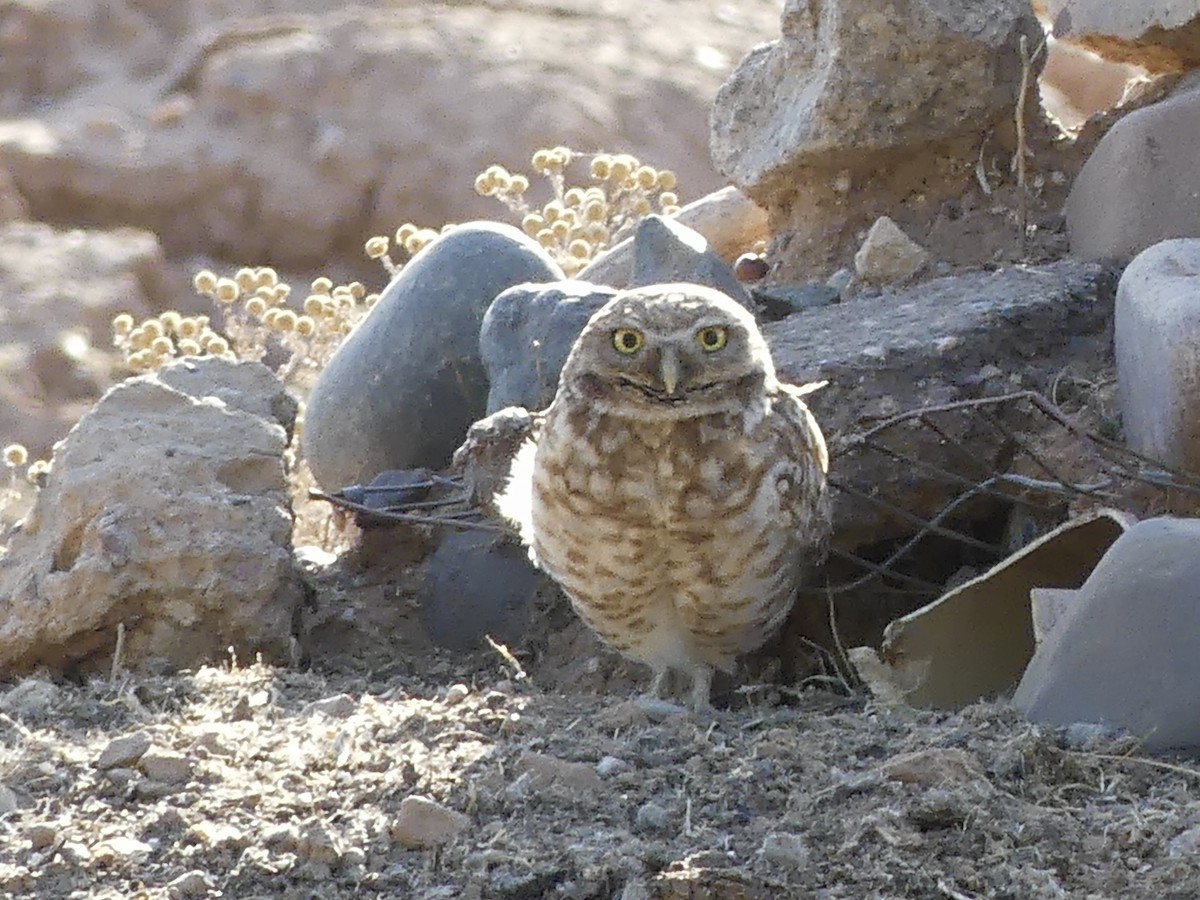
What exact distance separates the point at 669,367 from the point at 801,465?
43 cm

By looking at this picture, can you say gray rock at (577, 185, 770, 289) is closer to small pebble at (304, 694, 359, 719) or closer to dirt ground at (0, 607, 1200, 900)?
small pebble at (304, 694, 359, 719)

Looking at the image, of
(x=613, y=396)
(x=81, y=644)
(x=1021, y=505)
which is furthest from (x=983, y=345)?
(x=81, y=644)

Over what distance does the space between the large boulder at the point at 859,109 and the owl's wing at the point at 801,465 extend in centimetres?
155

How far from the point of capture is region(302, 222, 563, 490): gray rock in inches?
219

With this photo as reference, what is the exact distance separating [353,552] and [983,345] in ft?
5.62

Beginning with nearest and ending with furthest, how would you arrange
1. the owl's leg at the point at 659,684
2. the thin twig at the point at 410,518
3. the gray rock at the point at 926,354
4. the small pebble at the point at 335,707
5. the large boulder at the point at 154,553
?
1. the small pebble at the point at 335,707
2. the owl's leg at the point at 659,684
3. the large boulder at the point at 154,553
4. the gray rock at the point at 926,354
5. the thin twig at the point at 410,518

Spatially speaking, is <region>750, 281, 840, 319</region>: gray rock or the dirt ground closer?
the dirt ground

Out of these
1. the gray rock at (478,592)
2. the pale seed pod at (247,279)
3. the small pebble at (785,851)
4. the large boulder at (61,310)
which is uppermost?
the small pebble at (785,851)

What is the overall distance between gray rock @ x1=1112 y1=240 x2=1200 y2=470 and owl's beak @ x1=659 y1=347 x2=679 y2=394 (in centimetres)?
105

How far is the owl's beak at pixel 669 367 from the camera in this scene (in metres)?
3.99

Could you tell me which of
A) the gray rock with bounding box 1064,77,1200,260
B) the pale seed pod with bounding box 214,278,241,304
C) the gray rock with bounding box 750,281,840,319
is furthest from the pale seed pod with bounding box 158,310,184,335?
the gray rock with bounding box 1064,77,1200,260

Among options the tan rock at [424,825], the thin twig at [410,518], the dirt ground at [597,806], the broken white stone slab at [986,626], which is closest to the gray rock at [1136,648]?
the dirt ground at [597,806]

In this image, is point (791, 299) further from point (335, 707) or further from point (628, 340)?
point (335, 707)

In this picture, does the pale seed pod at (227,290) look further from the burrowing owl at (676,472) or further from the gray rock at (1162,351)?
the gray rock at (1162,351)
